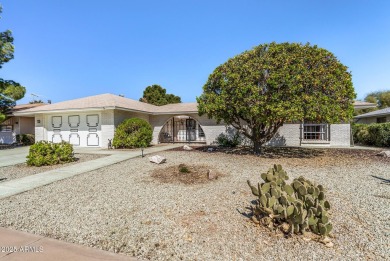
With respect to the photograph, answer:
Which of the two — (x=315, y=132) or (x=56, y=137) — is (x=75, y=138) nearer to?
(x=56, y=137)

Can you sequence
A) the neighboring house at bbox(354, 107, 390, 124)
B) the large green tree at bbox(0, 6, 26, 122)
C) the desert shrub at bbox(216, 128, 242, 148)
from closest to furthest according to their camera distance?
the desert shrub at bbox(216, 128, 242, 148), the large green tree at bbox(0, 6, 26, 122), the neighboring house at bbox(354, 107, 390, 124)

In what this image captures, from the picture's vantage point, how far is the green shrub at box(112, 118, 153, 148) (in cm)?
1459

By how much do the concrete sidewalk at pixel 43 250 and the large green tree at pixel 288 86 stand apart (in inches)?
309

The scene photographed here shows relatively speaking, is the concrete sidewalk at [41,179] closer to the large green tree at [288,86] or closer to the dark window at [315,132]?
the large green tree at [288,86]

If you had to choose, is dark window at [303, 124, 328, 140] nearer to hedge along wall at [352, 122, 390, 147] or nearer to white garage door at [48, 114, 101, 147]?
hedge along wall at [352, 122, 390, 147]

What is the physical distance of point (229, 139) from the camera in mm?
16359

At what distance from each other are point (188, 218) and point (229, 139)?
12.7 metres

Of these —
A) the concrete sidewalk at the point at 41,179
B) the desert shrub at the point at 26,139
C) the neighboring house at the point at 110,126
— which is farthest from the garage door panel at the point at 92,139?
the desert shrub at the point at 26,139

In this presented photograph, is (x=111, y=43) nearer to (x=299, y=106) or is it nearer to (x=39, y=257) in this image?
(x=299, y=106)

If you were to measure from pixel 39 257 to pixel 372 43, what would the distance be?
15.5m

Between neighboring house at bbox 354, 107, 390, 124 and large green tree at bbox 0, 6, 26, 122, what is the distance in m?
30.4

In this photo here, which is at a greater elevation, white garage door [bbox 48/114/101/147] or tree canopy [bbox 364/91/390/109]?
tree canopy [bbox 364/91/390/109]

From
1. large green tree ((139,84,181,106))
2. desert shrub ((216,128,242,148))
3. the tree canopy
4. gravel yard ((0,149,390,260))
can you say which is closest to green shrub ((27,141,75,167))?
gravel yard ((0,149,390,260))

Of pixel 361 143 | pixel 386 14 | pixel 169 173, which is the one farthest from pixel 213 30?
pixel 361 143
